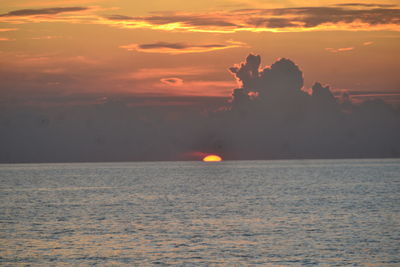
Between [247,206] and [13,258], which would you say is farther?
[247,206]

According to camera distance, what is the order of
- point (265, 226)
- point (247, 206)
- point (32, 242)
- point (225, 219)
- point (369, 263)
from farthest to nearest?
point (247, 206)
point (225, 219)
point (265, 226)
point (32, 242)
point (369, 263)

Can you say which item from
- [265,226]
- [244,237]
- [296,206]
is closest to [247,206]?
[296,206]

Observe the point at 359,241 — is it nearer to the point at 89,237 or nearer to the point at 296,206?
the point at 89,237

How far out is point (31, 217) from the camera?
98.1 m

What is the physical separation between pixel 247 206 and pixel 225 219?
23883 millimetres

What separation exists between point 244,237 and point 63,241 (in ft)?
61.7

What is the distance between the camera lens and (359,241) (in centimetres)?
7125

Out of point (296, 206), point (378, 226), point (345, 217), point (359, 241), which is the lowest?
point (359, 241)

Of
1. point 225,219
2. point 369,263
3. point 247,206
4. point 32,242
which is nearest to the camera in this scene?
point 369,263

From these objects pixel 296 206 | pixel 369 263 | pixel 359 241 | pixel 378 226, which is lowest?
pixel 369 263

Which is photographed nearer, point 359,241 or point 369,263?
point 369,263

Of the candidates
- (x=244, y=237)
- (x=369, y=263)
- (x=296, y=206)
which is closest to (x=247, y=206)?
(x=296, y=206)

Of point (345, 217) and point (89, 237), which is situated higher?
point (345, 217)

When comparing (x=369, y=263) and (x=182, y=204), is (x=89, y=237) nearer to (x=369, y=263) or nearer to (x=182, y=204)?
(x=369, y=263)
